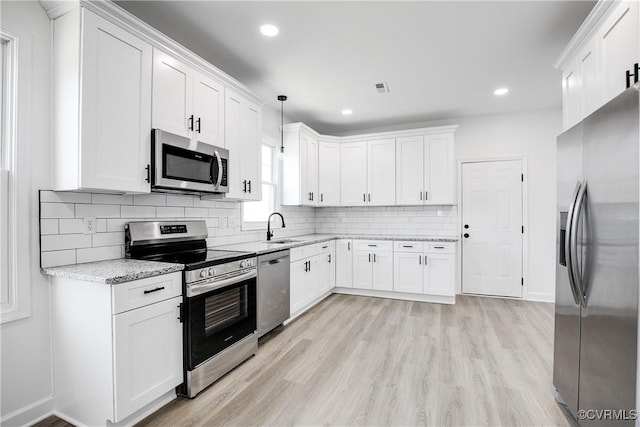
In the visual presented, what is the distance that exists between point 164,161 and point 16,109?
81 centimetres

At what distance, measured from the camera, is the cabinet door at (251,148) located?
3154 mm

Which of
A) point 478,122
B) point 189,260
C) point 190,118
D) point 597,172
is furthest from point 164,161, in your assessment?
point 478,122

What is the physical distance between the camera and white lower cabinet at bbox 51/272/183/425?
5.54ft

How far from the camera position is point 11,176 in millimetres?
1794

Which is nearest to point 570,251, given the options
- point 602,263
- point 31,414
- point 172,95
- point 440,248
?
point 602,263

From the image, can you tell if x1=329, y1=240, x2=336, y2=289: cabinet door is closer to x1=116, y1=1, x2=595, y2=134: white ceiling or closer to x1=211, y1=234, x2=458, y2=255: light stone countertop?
x1=211, y1=234, x2=458, y2=255: light stone countertop

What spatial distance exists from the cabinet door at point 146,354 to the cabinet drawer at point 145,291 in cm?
4

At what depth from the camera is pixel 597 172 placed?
1.55 metres

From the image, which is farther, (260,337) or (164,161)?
(260,337)

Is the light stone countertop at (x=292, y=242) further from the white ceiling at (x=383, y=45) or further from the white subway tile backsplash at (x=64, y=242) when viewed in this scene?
the white ceiling at (x=383, y=45)

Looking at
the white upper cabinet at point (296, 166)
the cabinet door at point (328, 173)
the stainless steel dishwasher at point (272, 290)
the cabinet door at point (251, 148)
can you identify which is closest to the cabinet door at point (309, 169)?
the white upper cabinet at point (296, 166)

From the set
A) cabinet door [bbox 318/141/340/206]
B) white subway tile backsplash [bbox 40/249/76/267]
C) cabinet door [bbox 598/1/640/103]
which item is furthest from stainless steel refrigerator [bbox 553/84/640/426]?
cabinet door [bbox 318/141/340/206]

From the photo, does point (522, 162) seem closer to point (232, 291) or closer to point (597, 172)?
point (597, 172)

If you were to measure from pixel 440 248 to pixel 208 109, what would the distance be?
3374 millimetres
